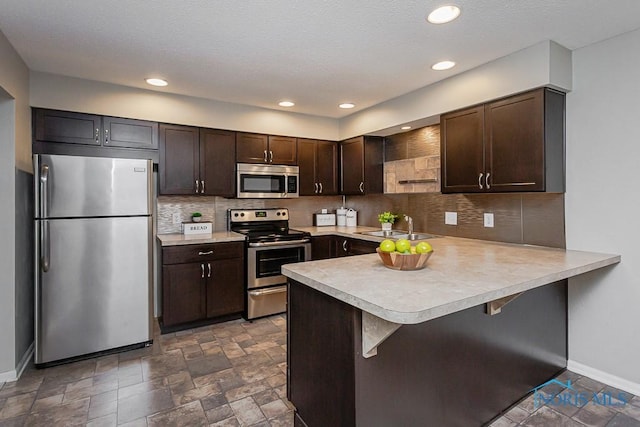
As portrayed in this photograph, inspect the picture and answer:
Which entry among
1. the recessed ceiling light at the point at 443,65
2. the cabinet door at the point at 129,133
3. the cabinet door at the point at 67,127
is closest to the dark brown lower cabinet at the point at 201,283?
the cabinet door at the point at 129,133

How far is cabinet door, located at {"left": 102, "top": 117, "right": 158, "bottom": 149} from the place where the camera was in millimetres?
3139

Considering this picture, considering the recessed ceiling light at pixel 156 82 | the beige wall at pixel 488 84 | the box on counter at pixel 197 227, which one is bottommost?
the box on counter at pixel 197 227

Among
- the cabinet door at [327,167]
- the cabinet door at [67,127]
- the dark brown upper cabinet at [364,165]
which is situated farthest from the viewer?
the cabinet door at [327,167]

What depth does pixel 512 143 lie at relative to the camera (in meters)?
2.49

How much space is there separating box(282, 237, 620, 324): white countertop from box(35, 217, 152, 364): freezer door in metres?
1.69

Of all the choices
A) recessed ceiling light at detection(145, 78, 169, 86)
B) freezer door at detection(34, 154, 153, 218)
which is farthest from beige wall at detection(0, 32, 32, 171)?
recessed ceiling light at detection(145, 78, 169, 86)

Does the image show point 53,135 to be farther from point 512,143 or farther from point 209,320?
point 512,143

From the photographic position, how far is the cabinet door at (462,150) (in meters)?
2.72

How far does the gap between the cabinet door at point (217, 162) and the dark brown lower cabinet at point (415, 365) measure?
2083 mm

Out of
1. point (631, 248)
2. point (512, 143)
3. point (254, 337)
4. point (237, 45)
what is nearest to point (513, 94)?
point (512, 143)

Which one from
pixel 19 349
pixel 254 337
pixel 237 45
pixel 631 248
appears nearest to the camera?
pixel 631 248

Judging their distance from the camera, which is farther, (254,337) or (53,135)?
(254,337)

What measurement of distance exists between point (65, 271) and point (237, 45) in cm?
216

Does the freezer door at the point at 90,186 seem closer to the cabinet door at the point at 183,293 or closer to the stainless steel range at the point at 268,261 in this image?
the cabinet door at the point at 183,293
